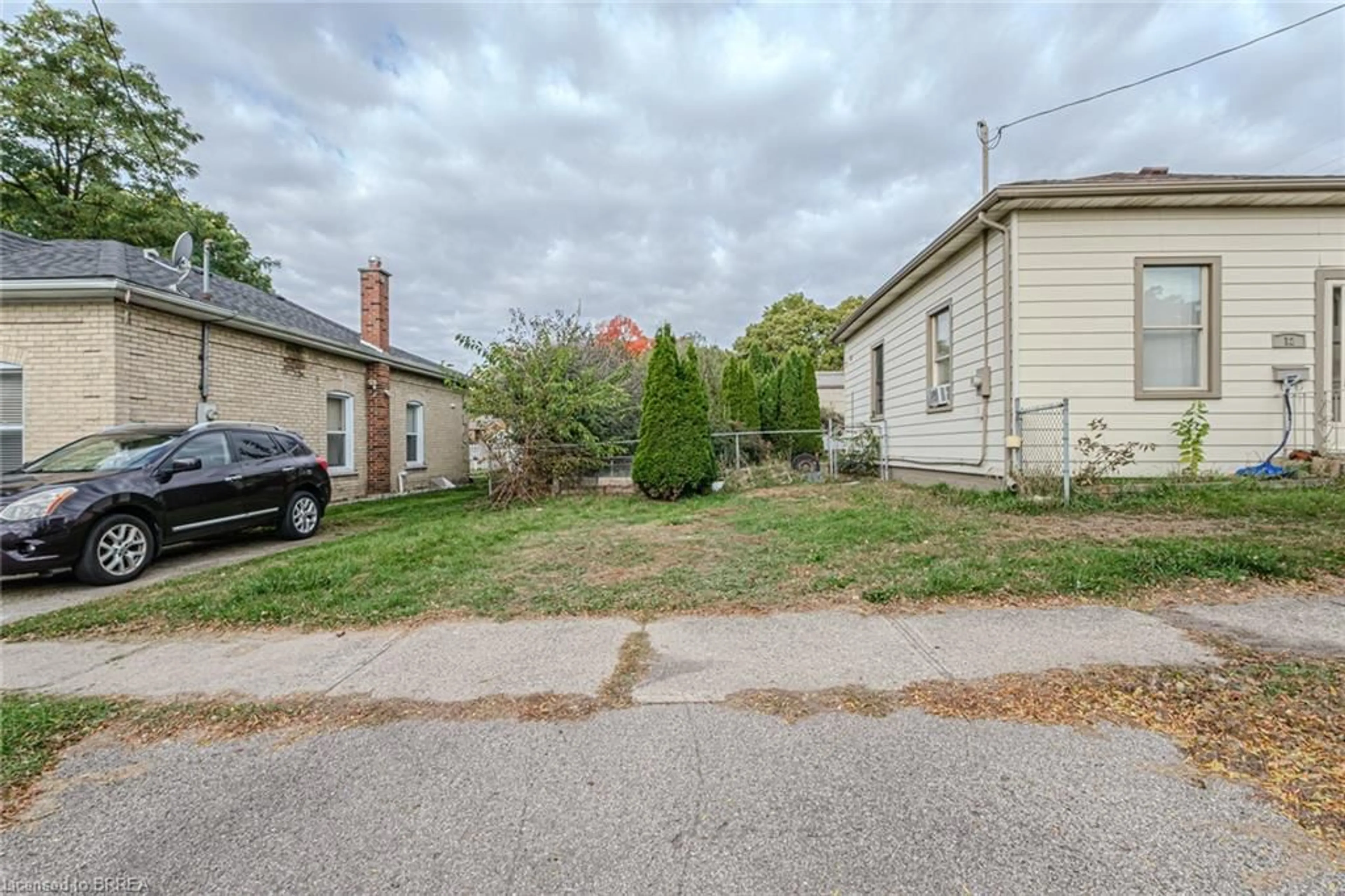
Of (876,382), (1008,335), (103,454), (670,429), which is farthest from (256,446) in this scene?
(876,382)

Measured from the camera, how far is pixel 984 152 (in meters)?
13.3

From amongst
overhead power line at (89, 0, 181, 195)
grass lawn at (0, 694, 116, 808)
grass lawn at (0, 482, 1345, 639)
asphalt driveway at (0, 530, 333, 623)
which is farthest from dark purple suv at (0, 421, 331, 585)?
overhead power line at (89, 0, 181, 195)

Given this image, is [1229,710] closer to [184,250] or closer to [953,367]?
[953,367]

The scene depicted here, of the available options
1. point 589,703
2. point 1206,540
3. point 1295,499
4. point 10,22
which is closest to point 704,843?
point 589,703

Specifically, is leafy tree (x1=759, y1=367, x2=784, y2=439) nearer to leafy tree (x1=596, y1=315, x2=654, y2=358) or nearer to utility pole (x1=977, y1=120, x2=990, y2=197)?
utility pole (x1=977, y1=120, x2=990, y2=197)

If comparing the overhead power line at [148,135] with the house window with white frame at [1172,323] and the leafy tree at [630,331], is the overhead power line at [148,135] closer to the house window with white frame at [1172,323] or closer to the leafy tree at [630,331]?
the leafy tree at [630,331]

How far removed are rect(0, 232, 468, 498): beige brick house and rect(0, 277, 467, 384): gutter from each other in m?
0.02

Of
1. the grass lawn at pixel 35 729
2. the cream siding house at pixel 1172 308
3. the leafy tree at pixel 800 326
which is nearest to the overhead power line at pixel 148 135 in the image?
the grass lawn at pixel 35 729

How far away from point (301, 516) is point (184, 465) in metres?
1.78

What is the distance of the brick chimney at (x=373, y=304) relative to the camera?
1321 cm

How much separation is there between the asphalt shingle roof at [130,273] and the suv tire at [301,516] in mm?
3236

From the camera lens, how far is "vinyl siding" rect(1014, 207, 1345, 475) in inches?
264

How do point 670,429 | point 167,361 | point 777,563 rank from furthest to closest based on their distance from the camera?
point 670,429 < point 167,361 < point 777,563

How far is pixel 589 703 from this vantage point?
2631mm
